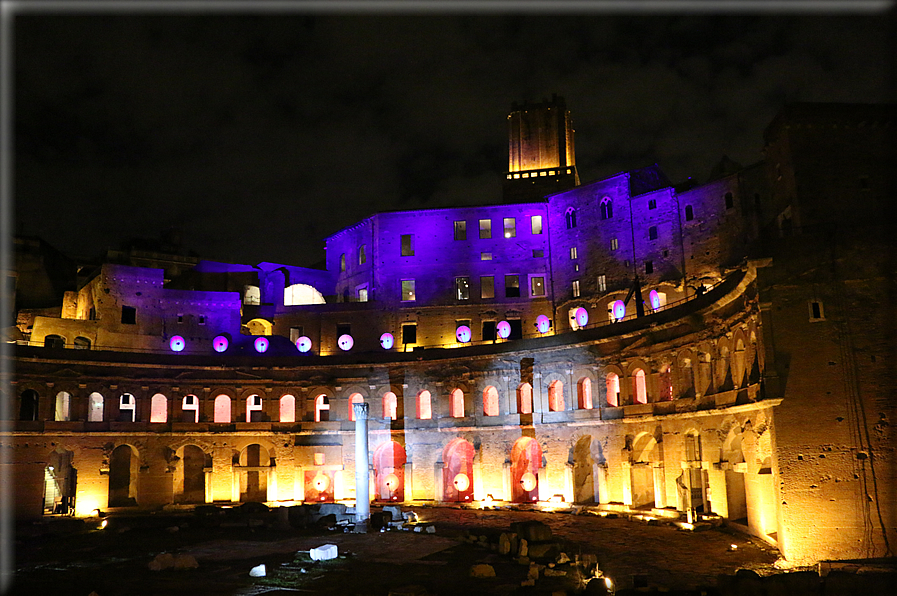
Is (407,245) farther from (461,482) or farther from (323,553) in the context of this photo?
(323,553)

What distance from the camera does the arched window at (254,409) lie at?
53969 millimetres

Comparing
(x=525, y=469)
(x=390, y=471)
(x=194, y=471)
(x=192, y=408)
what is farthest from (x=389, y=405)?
(x=194, y=471)

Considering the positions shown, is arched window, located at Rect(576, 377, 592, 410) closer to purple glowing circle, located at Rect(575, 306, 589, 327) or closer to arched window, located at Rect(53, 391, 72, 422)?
purple glowing circle, located at Rect(575, 306, 589, 327)

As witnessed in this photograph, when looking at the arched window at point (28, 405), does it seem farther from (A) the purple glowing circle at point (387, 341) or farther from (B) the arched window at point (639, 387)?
(B) the arched window at point (639, 387)

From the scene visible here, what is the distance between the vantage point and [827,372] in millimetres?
27109

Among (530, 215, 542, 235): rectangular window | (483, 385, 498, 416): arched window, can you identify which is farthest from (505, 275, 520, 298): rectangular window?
(483, 385, 498, 416): arched window

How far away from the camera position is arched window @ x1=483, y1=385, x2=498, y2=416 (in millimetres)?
52531

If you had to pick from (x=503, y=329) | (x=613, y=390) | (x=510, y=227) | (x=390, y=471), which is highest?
(x=510, y=227)

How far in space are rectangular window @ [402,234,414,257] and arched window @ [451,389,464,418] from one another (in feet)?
45.8

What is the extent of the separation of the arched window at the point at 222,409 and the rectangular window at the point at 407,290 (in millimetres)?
16669

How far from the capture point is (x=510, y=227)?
200 feet

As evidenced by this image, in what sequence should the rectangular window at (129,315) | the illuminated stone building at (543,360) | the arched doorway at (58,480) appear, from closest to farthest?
1. the illuminated stone building at (543,360)
2. the arched doorway at (58,480)
3. the rectangular window at (129,315)

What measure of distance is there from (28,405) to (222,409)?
13650 mm

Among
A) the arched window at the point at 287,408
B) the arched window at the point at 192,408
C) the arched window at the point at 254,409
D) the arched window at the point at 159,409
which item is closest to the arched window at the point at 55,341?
the arched window at the point at 159,409
